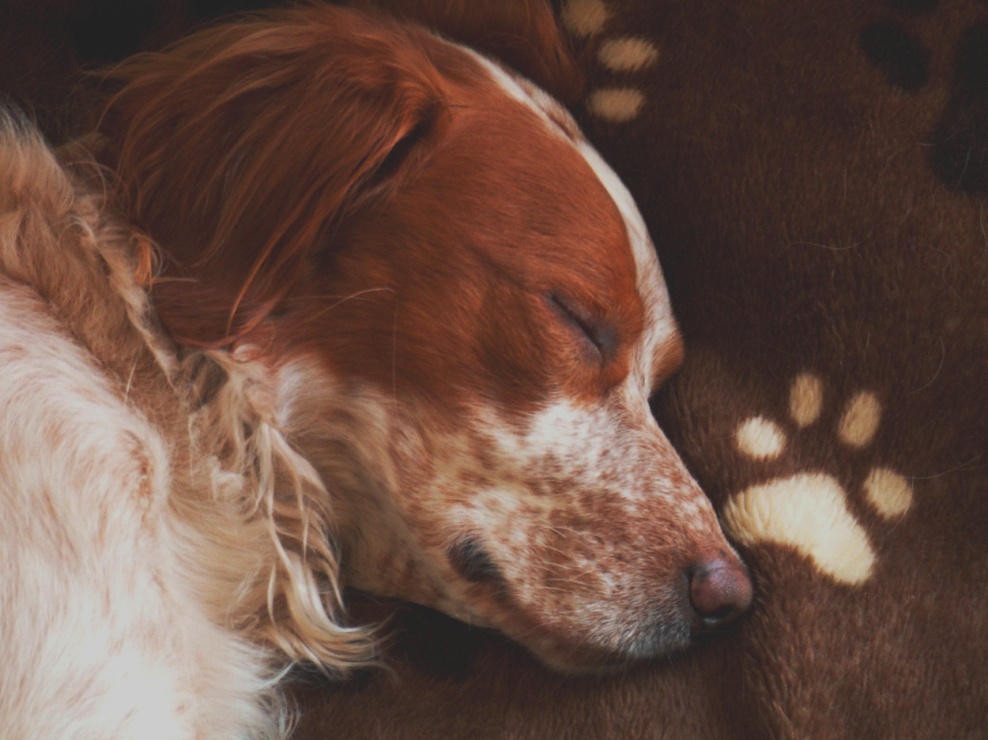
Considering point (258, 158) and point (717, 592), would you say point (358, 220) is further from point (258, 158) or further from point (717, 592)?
point (717, 592)

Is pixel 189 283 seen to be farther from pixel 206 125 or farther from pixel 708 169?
pixel 708 169

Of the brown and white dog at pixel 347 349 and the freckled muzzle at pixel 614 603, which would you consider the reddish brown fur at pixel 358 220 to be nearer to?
the brown and white dog at pixel 347 349

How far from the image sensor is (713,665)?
1358mm

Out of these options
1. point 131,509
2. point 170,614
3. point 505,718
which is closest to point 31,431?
point 131,509

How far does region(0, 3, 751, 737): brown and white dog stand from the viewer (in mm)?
1320

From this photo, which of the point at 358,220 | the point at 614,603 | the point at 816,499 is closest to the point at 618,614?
the point at 614,603

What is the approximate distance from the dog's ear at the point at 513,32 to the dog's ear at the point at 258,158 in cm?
36

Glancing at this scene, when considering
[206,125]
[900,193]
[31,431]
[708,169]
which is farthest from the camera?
[708,169]

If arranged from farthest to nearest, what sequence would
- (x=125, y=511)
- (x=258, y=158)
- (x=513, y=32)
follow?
(x=513, y=32) < (x=258, y=158) < (x=125, y=511)

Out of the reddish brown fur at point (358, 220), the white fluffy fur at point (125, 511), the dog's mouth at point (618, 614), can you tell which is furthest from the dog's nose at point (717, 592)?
the white fluffy fur at point (125, 511)

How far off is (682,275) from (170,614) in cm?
90

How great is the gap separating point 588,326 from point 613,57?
0.57 m

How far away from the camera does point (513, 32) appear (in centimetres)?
171

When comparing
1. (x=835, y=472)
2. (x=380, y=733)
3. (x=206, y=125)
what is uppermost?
(x=206, y=125)
